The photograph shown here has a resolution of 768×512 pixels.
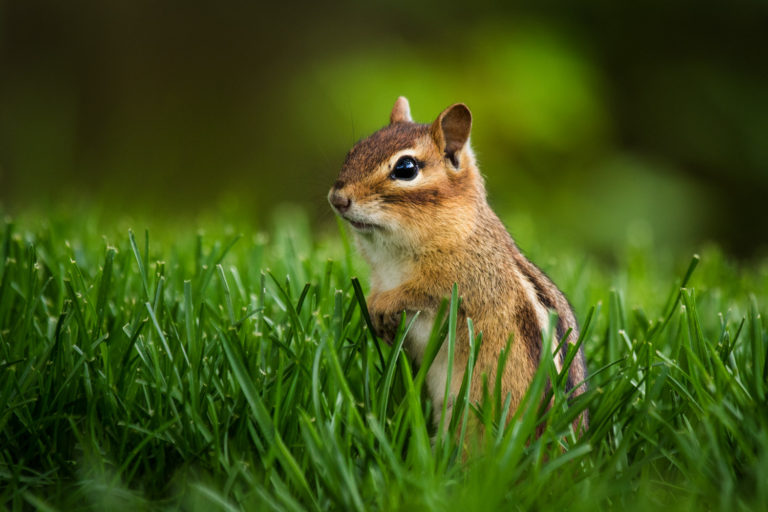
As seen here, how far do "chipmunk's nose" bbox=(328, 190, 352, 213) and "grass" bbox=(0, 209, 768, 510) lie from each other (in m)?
0.23

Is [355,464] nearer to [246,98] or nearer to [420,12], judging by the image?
[420,12]

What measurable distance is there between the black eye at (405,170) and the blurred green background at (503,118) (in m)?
2.16

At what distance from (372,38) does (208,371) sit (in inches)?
146

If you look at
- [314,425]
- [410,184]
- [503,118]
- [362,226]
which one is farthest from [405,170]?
[503,118]

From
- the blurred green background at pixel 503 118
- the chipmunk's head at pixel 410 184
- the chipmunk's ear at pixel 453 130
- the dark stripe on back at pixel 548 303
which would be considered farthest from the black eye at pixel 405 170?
the blurred green background at pixel 503 118

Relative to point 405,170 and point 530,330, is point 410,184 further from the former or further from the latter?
point 530,330

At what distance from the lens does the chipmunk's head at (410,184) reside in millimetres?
1994

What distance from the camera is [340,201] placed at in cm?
197

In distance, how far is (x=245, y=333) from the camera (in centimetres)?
193

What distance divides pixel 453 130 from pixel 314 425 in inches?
33.9

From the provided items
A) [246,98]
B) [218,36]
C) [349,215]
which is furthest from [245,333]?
[218,36]

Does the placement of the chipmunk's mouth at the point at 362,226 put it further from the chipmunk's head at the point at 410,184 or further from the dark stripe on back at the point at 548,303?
the dark stripe on back at the point at 548,303

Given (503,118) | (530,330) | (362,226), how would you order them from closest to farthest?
1. (530,330)
2. (362,226)
3. (503,118)

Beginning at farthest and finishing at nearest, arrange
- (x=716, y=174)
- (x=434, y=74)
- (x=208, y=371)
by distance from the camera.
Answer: (x=716, y=174)
(x=434, y=74)
(x=208, y=371)
